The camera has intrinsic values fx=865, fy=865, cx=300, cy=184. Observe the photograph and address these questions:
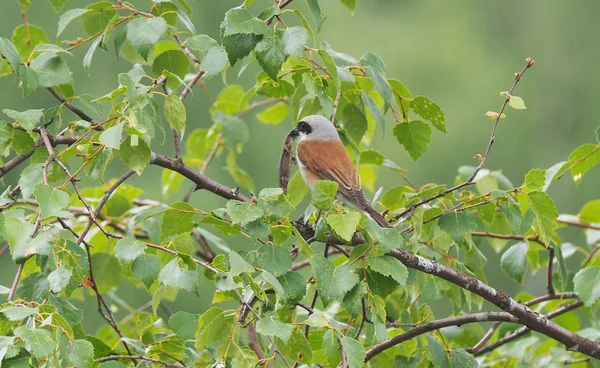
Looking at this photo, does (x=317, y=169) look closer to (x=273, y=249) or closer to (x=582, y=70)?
(x=273, y=249)

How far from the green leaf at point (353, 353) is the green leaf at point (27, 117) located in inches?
33.4

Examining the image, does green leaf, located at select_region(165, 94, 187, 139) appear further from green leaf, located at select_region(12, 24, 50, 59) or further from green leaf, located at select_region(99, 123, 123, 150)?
Answer: green leaf, located at select_region(12, 24, 50, 59)

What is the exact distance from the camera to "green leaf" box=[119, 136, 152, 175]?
1.92m

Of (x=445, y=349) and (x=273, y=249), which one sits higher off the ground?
(x=273, y=249)

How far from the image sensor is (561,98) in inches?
790

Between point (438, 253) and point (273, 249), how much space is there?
75 centimetres

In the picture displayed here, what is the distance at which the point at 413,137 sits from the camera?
2.60 metres

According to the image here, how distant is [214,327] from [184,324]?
45cm

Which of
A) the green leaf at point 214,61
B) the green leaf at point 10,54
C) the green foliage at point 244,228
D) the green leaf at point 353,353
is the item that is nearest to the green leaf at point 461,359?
the green foliage at point 244,228

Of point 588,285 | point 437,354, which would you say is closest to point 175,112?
point 437,354

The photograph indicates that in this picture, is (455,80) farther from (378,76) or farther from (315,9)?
(315,9)

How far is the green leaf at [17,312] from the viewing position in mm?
1507

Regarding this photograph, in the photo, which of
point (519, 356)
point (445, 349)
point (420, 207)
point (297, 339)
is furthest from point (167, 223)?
point (519, 356)

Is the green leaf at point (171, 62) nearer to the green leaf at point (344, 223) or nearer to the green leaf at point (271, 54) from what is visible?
the green leaf at point (271, 54)
